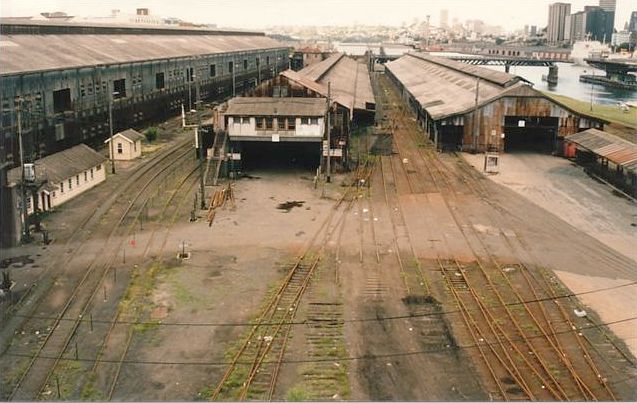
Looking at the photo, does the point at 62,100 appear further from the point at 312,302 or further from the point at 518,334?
the point at 518,334

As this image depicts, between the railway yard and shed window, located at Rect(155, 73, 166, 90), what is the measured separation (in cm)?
2878

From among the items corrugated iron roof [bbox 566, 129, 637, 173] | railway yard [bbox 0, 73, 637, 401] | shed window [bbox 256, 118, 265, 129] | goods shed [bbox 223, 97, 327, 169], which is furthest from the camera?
shed window [bbox 256, 118, 265, 129]

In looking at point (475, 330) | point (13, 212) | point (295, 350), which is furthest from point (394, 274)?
point (13, 212)

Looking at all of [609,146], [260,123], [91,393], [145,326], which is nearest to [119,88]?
[260,123]

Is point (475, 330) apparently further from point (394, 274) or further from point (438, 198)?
point (438, 198)

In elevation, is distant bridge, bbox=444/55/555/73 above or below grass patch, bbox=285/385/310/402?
above

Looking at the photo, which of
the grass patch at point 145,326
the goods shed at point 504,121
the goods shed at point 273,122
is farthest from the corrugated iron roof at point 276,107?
the grass patch at point 145,326

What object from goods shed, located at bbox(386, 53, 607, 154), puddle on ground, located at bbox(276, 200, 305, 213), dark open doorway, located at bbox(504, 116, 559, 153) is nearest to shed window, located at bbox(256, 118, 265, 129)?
puddle on ground, located at bbox(276, 200, 305, 213)

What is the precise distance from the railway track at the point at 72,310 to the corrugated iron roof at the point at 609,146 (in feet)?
86.3

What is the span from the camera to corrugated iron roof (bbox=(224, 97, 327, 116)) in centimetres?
3838

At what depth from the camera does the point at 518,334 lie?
1875 cm

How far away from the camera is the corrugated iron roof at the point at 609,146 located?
35938 millimetres

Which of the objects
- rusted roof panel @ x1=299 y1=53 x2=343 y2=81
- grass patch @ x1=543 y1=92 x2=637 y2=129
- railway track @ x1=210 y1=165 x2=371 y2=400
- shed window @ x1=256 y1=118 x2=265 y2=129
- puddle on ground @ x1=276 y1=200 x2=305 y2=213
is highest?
rusted roof panel @ x1=299 y1=53 x2=343 y2=81

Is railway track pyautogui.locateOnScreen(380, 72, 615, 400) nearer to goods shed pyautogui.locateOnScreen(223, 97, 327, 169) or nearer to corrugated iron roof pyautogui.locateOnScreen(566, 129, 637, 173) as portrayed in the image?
corrugated iron roof pyautogui.locateOnScreen(566, 129, 637, 173)
